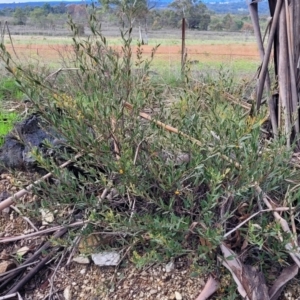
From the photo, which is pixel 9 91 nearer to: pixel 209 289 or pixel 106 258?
pixel 106 258

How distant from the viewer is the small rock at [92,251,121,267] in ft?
5.51

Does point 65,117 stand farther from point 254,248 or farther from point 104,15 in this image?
point 254,248

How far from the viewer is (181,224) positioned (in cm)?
148

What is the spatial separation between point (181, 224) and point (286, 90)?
37.0 inches

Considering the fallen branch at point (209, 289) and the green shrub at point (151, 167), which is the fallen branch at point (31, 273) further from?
the fallen branch at point (209, 289)

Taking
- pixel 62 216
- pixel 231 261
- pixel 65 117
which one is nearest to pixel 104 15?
pixel 65 117

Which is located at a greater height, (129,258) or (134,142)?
(134,142)

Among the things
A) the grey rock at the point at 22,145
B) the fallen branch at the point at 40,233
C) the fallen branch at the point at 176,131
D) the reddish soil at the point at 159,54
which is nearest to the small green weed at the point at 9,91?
the reddish soil at the point at 159,54

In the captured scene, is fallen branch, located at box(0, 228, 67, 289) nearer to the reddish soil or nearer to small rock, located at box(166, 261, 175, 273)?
small rock, located at box(166, 261, 175, 273)

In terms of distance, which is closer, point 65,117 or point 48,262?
point 65,117

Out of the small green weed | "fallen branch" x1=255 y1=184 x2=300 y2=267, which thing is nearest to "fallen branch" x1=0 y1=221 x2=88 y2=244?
"fallen branch" x1=255 y1=184 x2=300 y2=267

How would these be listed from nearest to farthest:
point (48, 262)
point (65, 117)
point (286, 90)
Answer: point (65, 117), point (48, 262), point (286, 90)

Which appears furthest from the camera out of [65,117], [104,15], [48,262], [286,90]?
[286,90]

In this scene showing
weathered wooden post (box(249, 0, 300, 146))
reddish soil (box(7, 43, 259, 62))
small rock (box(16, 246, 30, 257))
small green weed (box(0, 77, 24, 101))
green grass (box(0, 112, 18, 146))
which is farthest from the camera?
reddish soil (box(7, 43, 259, 62))
